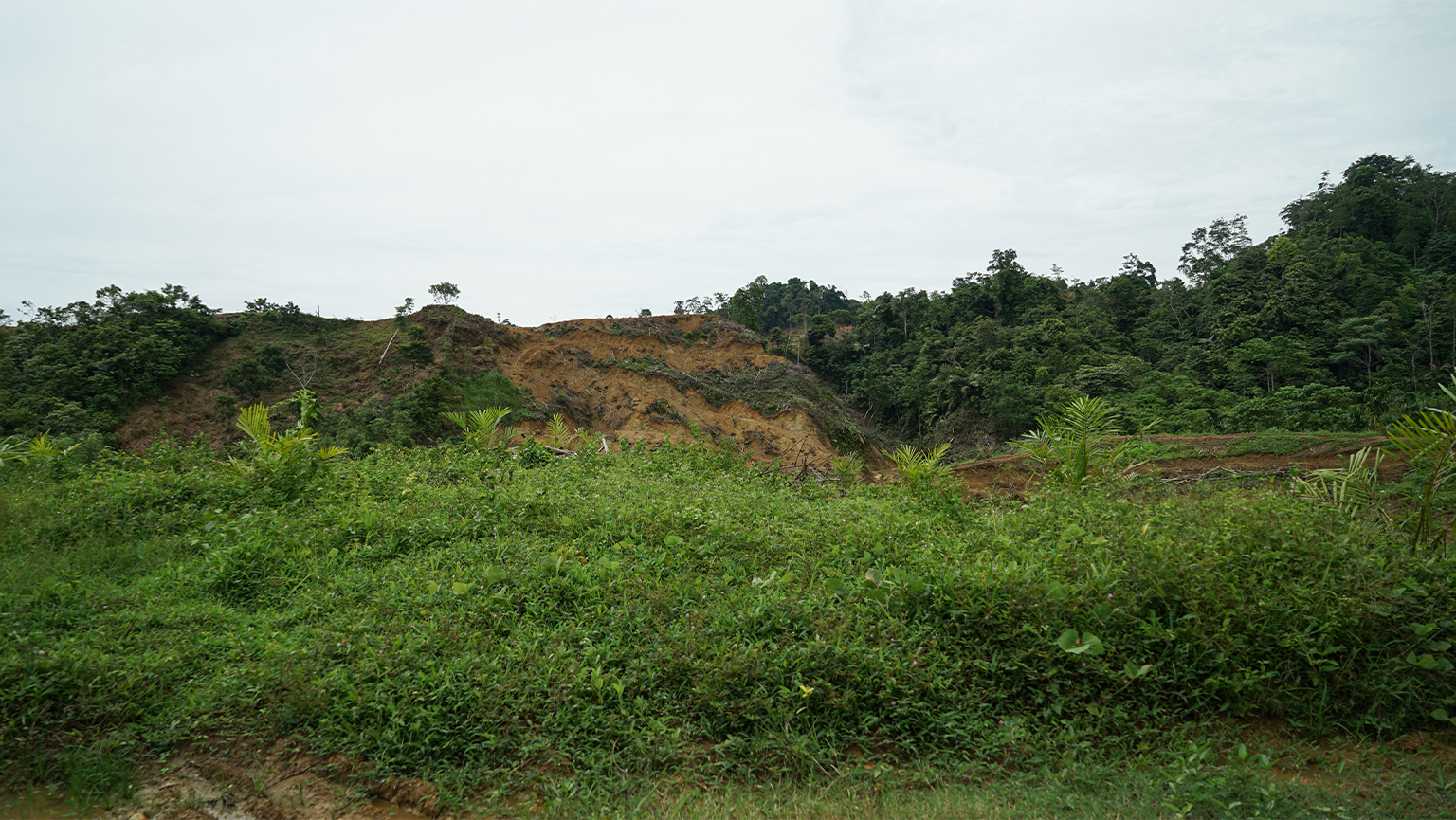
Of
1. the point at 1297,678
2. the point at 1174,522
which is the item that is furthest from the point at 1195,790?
the point at 1174,522

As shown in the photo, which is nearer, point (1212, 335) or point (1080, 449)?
point (1080, 449)

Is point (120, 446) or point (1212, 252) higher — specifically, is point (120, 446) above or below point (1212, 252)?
below

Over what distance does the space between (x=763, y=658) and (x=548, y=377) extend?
25056 millimetres

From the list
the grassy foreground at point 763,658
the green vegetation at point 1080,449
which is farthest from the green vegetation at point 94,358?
the green vegetation at point 1080,449

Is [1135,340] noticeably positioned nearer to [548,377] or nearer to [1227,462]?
[1227,462]

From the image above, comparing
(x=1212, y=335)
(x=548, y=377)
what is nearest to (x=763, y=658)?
(x=548, y=377)

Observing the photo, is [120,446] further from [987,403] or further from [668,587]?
[987,403]

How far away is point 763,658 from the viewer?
3508 millimetres

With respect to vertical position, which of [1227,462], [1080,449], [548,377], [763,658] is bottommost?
[1227,462]

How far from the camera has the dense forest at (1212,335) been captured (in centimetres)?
2022

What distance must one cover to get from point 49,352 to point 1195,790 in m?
25.1

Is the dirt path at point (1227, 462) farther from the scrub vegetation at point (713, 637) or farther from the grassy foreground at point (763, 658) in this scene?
the grassy foreground at point (763, 658)

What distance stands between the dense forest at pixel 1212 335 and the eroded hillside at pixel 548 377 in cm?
438

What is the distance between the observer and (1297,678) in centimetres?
342
